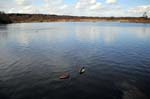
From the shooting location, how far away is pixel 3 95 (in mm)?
14703

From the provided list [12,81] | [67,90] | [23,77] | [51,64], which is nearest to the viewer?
[67,90]

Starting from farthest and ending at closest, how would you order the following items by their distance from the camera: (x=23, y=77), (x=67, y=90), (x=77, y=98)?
(x=23, y=77) → (x=67, y=90) → (x=77, y=98)

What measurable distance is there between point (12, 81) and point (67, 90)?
222 inches

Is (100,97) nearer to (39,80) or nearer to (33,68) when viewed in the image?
(39,80)

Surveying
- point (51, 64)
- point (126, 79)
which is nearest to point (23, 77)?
point (51, 64)

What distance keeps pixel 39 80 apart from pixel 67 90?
3.64 m

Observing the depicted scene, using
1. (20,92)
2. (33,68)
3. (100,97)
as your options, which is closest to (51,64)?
(33,68)

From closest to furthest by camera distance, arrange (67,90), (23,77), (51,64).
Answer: (67,90) → (23,77) → (51,64)

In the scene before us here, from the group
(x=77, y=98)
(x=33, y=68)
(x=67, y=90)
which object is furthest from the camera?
(x=33, y=68)

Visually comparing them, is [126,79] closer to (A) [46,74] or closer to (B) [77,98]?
(B) [77,98]

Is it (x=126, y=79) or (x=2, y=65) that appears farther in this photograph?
(x=2, y=65)

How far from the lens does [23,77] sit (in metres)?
18.9

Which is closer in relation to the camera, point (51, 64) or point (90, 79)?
point (90, 79)

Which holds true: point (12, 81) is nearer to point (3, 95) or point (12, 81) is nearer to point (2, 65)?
point (3, 95)
